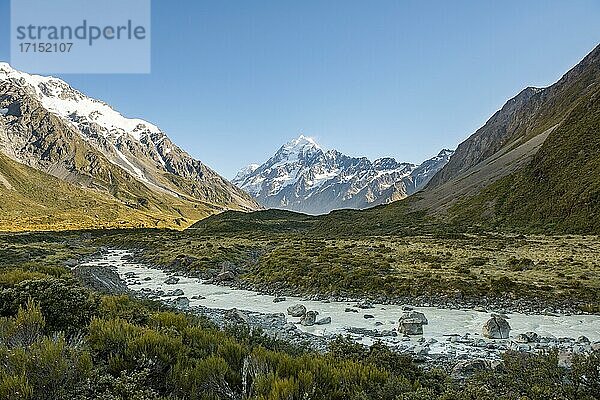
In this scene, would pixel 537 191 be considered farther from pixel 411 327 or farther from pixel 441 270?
pixel 411 327

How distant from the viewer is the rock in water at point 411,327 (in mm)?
15734

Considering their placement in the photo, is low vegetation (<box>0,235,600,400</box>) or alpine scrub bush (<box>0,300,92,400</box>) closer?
alpine scrub bush (<box>0,300,92,400</box>)

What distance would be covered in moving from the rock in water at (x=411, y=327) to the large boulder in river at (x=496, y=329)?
2.36m

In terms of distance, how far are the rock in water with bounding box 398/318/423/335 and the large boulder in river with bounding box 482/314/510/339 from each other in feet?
7.74

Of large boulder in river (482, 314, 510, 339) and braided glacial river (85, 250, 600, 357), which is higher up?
large boulder in river (482, 314, 510, 339)

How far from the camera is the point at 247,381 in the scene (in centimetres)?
684

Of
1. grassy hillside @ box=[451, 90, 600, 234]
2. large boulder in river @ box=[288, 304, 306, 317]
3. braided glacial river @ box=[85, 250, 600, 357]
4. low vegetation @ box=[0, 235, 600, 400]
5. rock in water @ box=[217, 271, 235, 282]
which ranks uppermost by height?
grassy hillside @ box=[451, 90, 600, 234]

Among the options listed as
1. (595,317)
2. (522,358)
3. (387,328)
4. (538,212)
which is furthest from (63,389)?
(538,212)

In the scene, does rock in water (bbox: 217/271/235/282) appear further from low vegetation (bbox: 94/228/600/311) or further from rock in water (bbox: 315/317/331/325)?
rock in water (bbox: 315/317/331/325)

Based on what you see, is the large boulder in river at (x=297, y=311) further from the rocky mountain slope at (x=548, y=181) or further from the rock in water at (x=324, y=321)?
the rocky mountain slope at (x=548, y=181)

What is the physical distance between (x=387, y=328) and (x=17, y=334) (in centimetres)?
1325

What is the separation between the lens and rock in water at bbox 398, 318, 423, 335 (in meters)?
15.7

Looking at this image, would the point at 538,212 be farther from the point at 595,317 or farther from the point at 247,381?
the point at 247,381

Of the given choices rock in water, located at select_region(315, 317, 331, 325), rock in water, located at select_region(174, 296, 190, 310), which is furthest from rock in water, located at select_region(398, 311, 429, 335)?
rock in water, located at select_region(174, 296, 190, 310)
